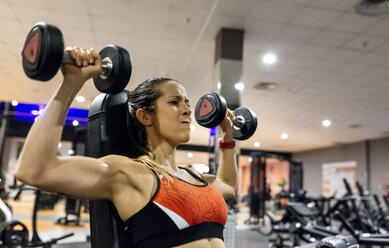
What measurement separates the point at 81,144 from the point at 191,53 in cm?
274

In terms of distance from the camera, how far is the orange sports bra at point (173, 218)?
96cm

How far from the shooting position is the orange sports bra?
96cm

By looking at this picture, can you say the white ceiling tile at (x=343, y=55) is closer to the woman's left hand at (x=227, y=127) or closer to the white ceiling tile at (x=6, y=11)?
the woman's left hand at (x=227, y=127)

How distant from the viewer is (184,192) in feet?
3.41

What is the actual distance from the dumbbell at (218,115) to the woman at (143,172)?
139 millimetres

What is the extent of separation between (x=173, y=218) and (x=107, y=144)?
1.11 feet

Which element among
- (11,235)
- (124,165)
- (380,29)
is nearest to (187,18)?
(380,29)

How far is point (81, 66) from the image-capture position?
2.71 ft

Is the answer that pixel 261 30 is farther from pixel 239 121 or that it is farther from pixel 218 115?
pixel 218 115

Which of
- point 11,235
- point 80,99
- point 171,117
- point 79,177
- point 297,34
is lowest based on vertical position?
point 11,235

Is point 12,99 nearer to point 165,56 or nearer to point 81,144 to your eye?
point 81,144

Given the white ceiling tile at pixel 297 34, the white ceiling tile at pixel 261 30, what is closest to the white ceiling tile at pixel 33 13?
the white ceiling tile at pixel 261 30

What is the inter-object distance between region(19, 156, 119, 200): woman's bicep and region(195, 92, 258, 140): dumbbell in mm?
466

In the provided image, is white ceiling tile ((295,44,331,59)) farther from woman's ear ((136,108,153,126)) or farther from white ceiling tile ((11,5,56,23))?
woman's ear ((136,108,153,126))
